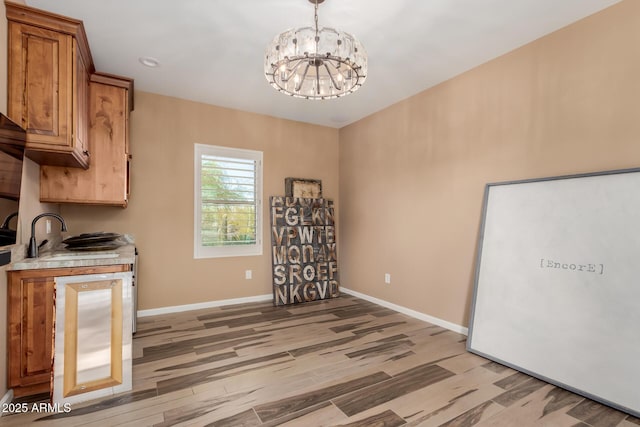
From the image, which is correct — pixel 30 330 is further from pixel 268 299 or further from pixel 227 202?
pixel 268 299

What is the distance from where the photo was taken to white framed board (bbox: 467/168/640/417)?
2.13m

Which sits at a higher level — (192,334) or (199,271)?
(199,271)

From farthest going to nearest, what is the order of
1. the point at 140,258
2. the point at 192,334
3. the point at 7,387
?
1. the point at 140,258
2. the point at 192,334
3. the point at 7,387

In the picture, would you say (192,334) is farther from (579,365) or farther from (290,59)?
(579,365)

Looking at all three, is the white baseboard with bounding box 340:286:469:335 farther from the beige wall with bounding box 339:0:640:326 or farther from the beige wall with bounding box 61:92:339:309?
the beige wall with bounding box 61:92:339:309

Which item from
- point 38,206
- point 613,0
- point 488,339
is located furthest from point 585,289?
point 38,206

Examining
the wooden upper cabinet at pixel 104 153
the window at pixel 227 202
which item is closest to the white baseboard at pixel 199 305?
the window at pixel 227 202

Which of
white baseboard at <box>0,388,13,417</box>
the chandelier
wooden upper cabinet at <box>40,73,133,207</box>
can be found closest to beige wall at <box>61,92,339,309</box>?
wooden upper cabinet at <box>40,73,133,207</box>

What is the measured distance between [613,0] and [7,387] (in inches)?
194

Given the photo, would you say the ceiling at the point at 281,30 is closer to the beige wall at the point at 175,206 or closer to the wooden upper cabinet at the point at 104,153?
the wooden upper cabinet at the point at 104,153

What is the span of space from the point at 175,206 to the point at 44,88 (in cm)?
204

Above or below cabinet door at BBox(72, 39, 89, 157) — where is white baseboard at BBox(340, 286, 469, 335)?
below

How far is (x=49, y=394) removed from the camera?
7.24 ft

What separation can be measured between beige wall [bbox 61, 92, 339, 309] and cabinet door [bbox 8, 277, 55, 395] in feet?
5.24
